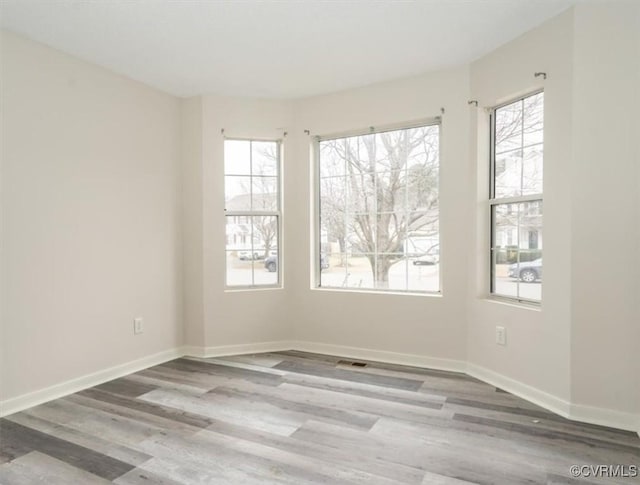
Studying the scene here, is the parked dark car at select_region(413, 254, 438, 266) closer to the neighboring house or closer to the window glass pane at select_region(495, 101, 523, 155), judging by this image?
the window glass pane at select_region(495, 101, 523, 155)

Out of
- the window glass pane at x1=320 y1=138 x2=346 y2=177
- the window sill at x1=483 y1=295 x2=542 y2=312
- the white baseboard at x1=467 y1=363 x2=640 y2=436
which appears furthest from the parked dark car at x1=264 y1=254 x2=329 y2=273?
the white baseboard at x1=467 y1=363 x2=640 y2=436

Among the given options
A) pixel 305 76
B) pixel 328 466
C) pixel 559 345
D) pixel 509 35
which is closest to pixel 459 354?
pixel 559 345

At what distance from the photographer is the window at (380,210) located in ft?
11.9

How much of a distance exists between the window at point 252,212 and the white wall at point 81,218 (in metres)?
0.53

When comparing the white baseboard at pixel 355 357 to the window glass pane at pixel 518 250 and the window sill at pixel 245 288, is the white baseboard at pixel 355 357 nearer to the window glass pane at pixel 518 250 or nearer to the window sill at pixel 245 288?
the window sill at pixel 245 288

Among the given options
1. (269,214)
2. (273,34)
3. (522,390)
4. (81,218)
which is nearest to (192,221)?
(269,214)

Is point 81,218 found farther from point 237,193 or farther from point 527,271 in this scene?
point 527,271

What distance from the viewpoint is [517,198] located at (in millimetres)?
3027

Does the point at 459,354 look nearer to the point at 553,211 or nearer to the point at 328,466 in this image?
the point at 553,211

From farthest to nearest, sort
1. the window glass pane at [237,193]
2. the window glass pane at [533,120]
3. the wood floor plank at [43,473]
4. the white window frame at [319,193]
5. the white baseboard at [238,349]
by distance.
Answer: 1. the window glass pane at [237,193]
2. the white baseboard at [238,349]
3. the white window frame at [319,193]
4. the window glass pane at [533,120]
5. the wood floor plank at [43,473]

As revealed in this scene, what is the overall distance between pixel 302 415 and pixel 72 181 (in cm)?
244

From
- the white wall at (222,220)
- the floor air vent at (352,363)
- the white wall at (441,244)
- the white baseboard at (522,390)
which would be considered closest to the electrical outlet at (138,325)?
the white wall at (222,220)
